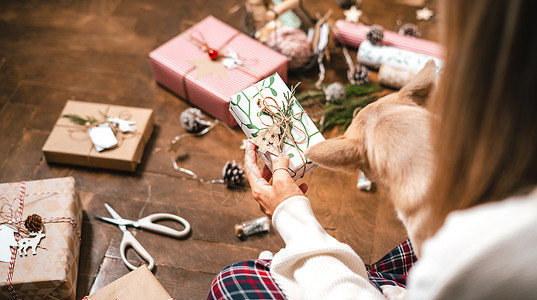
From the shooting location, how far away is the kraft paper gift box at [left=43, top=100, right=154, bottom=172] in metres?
1.56

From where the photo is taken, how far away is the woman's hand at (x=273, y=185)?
1.12 metres

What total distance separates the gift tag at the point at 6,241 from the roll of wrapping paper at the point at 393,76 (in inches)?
58.0

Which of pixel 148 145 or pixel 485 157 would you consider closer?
pixel 485 157

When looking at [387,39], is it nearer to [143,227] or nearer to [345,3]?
[345,3]

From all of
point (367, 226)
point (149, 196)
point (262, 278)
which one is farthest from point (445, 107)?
point (149, 196)

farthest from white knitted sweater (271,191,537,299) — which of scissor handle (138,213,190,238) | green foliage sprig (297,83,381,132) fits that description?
green foliage sprig (297,83,381,132)

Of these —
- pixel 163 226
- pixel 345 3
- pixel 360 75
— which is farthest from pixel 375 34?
pixel 163 226

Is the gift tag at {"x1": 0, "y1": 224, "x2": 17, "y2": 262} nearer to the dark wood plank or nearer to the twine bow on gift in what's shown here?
the dark wood plank

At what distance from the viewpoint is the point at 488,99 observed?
574mm

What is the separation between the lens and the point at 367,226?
1.51 metres

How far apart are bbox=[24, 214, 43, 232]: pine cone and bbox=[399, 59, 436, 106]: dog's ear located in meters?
1.10

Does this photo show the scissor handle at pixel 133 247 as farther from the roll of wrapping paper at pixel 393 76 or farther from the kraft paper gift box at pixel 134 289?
the roll of wrapping paper at pixel 393 76

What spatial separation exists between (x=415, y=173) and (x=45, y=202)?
3.71 feet

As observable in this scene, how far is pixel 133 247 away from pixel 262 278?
0.55 m
